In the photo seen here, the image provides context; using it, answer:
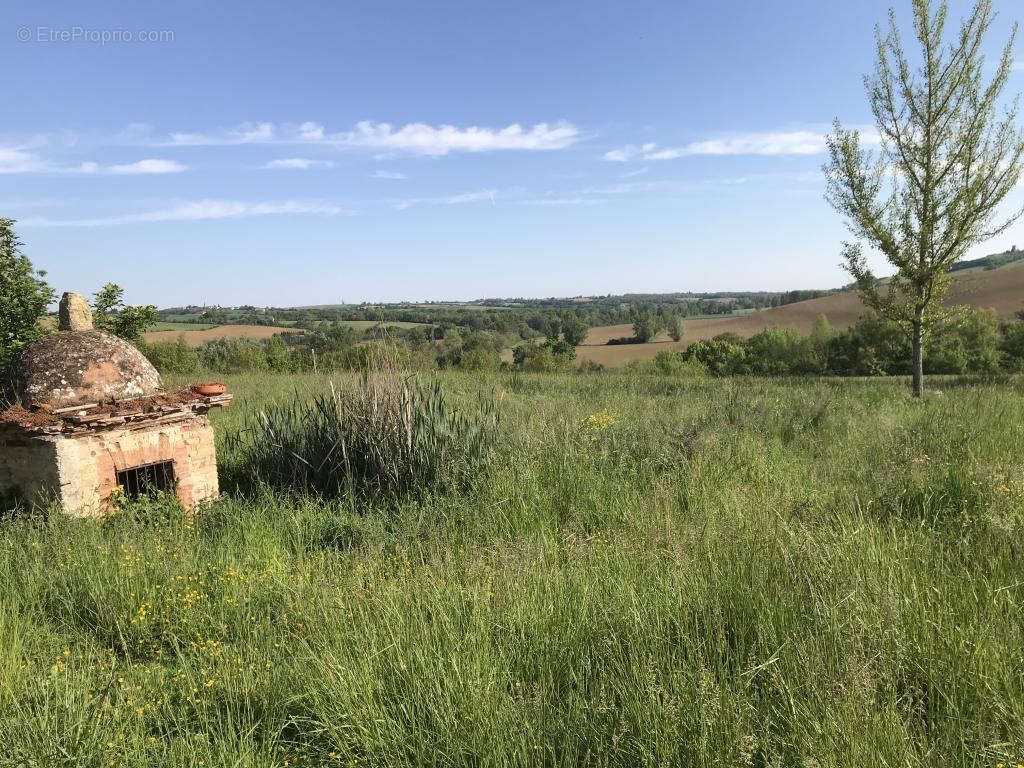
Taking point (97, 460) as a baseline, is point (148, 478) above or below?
below

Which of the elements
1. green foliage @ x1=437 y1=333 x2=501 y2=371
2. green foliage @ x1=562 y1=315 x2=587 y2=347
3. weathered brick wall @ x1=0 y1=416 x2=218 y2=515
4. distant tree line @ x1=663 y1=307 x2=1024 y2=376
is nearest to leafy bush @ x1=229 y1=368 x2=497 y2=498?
weathered brick wall @ x1=0 y1=416 x2=218 y2=515

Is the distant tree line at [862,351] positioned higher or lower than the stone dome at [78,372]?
lower

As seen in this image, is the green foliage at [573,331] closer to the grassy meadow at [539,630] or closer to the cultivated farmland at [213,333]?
the cultivated farmland at [213,333]

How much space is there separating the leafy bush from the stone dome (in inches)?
65.2

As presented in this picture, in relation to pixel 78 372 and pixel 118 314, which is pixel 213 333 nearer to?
pixel 118 314

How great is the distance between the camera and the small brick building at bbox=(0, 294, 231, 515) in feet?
18.6

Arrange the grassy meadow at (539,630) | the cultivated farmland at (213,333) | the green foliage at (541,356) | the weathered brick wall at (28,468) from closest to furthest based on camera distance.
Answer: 1. the grassy meadow at (539,630)
2. the weathered brick wall at (28,468)
3. the cultivated farmland at (213,333)
4. the green foliage at (541,356)

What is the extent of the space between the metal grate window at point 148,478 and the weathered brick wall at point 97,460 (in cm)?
20

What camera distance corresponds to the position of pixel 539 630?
3207 mm

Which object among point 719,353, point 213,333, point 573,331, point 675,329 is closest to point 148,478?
point 213,333

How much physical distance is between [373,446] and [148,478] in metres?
2.72

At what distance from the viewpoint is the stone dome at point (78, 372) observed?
6195mm

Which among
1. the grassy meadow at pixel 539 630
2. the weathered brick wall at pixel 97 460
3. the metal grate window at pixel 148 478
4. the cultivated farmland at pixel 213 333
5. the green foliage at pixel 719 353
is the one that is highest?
the cultivated farmland at pixel 213 333

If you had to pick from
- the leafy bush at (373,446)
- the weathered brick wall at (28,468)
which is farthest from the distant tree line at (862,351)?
the weathered brick wall at (28,468)
